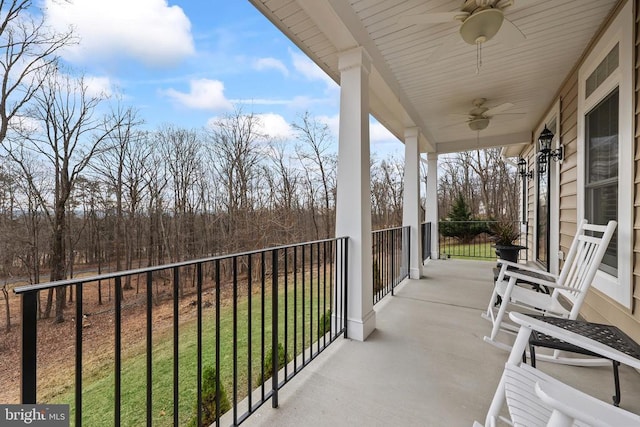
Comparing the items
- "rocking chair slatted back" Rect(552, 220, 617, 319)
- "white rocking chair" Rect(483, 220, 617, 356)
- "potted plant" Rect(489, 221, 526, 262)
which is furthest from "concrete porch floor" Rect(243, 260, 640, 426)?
"potted plant" Rect(489, 221, 526, 262)

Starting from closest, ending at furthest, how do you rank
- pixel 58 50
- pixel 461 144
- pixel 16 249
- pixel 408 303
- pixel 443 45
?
1. pixel 443 45
2. pixel 408 303
3. pixel 16 249
4. pixel 58 50
5. pixel 461 144

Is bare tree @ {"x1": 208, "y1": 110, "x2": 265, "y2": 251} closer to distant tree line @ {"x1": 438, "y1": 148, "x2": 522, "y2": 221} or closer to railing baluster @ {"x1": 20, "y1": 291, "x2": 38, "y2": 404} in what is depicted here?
distant tree line @ {"x1": 438, "y1": 148, "x2": 522, "y2": 221}

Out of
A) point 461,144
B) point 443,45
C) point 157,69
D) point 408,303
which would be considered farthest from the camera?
point 157,69

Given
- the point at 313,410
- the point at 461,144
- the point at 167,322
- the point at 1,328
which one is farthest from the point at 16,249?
the point at 461,144

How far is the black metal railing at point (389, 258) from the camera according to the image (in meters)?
3.48

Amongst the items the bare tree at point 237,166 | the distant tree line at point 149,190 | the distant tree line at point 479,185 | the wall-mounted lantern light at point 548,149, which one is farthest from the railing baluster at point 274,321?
the distant tree line at point 479,185

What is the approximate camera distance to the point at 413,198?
438 centimetres

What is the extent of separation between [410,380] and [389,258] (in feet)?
7.07

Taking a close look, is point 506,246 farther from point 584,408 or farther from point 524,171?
point 584,408

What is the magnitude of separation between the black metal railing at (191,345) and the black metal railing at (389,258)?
0.65 metres

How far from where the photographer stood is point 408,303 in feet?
10.6

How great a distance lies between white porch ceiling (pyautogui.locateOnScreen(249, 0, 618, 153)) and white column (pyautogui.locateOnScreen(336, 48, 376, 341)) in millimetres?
244

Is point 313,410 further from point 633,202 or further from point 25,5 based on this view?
point 25,5

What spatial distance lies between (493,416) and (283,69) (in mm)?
8820
